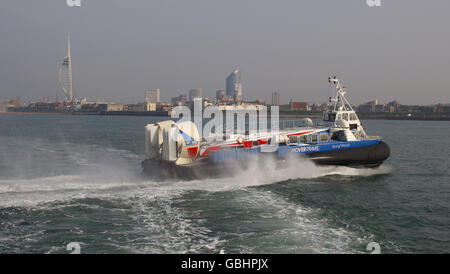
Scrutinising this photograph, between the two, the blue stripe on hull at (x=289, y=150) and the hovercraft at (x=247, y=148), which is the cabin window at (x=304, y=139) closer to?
the hovercraft at (x=247, y=148)

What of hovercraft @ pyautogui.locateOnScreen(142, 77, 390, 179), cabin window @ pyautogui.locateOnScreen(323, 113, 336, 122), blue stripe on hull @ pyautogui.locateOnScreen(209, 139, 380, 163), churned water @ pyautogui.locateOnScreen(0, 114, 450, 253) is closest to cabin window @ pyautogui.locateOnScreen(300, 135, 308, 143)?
hovercraft @ pyautogui.locateOnScreen(142, 77, 390, 179)

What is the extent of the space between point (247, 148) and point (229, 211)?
18.1 ft

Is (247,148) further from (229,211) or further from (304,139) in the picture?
(229,211)

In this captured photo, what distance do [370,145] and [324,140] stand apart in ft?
8.46

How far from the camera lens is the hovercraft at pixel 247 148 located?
15.4m

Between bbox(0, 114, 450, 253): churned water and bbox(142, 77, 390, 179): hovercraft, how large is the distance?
0.53m

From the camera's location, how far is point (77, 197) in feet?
40.2

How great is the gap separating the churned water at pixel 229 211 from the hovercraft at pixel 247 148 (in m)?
0.53

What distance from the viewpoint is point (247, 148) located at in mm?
16297
